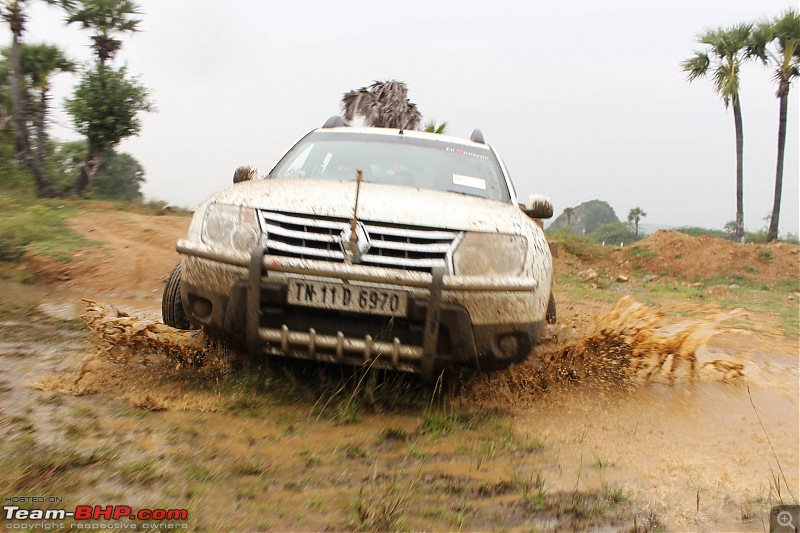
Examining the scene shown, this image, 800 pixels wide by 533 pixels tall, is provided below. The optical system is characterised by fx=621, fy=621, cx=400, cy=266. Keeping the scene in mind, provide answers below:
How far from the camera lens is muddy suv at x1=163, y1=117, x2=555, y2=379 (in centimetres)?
258

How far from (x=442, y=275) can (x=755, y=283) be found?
690 inches

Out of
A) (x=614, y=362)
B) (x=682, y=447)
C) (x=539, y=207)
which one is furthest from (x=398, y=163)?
(x=682, y=447)

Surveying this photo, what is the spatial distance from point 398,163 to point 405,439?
1857 mm

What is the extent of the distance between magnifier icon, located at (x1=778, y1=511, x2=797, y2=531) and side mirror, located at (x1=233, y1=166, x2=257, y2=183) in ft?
10.3

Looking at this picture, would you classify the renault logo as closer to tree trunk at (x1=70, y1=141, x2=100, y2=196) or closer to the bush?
tree trunk at (x1=70, y1=141, x2=100, y2=196)

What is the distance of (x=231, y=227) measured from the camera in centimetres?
277

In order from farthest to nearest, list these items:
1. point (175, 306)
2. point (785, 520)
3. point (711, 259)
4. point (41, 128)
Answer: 1. point (711, 259)
2. point (41, 128)
3. point (175, 306)
4. point (785, 520)

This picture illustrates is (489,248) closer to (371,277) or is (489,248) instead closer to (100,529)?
(371,277)

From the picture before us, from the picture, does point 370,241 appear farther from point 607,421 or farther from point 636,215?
point 636,215

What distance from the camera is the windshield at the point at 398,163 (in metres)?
3.71

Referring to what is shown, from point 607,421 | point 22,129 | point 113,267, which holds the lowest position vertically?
point 113,267

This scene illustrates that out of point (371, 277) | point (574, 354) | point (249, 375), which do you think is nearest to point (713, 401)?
point (574, 354)

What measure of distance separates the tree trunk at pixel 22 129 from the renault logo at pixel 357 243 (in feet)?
53.1
